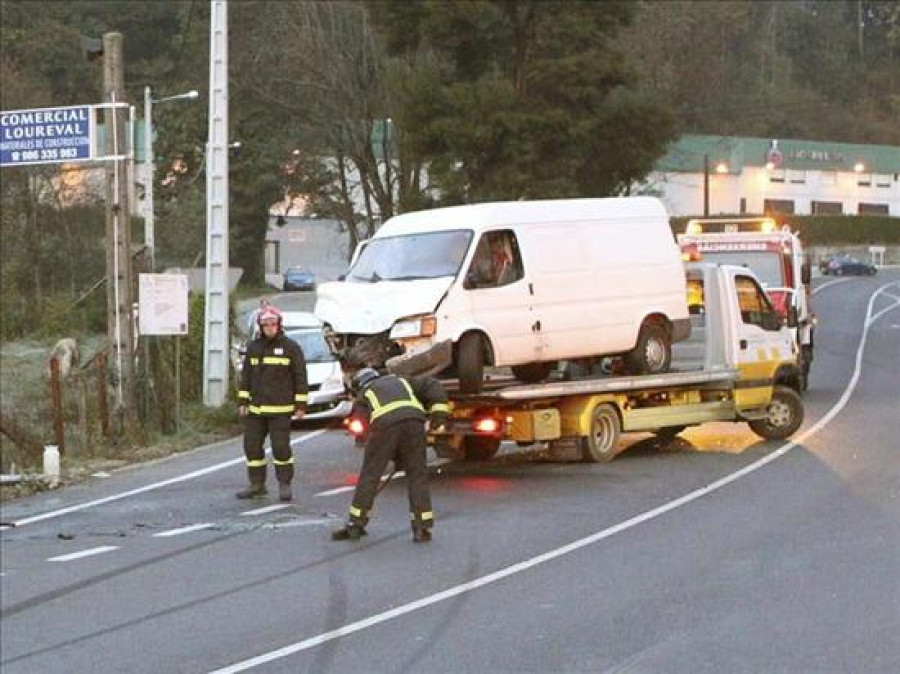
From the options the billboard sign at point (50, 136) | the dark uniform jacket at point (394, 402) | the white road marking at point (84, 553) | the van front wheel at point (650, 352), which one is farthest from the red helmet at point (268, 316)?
the billboard sign at point (50, 136)

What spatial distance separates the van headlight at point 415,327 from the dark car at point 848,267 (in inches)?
2664

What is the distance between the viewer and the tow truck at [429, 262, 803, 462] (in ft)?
49.9

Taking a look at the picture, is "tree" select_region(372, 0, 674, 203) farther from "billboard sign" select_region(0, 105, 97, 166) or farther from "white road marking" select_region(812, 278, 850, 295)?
"white road marking" select_region(812, 278, 850, 295)

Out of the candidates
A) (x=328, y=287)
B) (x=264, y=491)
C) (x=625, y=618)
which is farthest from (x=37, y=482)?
(x=625, y=618)

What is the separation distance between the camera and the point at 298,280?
71625 mm

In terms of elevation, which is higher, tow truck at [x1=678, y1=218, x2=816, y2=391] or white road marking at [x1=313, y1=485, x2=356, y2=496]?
tow truck at [x1=678, y1=218, x2=816, y2=391]

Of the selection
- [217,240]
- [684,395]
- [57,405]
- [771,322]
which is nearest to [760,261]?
[771,322]

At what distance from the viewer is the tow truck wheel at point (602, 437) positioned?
15906 millimetres

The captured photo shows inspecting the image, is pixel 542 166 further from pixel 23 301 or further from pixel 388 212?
pixel 23 301

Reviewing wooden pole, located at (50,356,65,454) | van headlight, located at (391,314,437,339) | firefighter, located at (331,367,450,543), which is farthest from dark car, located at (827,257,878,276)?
firefighter, located at (331,367,450,543)

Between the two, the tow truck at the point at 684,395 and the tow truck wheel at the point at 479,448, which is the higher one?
the tow truck at the point at 684,395

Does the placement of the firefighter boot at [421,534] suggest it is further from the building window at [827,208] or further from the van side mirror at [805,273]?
the building window at [827,208]

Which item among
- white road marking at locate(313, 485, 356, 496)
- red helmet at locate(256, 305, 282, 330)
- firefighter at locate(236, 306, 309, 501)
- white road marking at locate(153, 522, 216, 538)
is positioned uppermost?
red helmet at locate(256, 305, 282, 330)

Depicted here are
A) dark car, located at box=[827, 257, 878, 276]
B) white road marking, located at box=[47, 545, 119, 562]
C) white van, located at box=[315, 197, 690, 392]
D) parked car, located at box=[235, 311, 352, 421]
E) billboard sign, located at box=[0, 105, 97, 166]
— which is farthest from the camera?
dark car, located at box=[827, 257, 878, 276]
